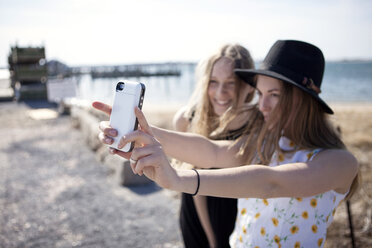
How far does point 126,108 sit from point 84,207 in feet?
10.5

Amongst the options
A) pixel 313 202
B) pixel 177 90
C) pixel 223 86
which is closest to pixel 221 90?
pixel 223 86

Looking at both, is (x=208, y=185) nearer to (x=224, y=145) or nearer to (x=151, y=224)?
(x=224, y=145)

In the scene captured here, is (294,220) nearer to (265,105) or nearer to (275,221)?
(275,221)

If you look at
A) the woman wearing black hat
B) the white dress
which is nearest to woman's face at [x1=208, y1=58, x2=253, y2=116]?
the woman wearing black hat

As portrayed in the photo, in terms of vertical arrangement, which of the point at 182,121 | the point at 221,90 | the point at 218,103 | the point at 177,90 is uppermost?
the point at 221,90

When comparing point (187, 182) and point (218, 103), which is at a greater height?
point (218, 103)

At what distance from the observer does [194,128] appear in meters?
2.25

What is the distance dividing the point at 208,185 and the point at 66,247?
2.52m

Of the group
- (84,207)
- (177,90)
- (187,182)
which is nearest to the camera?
(187,182)

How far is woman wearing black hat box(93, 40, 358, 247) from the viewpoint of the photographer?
131 cm

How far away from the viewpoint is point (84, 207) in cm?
401

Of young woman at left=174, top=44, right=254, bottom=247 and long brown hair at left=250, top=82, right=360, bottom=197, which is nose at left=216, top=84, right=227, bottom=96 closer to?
young woman at left=174, top=44, right=254, bottom=247

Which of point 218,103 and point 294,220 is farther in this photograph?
point 218,103

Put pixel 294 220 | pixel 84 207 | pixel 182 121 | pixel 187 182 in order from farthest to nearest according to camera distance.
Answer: pixel 84 207
pixel 182 121
pixel 294 220
pixel 187 182
